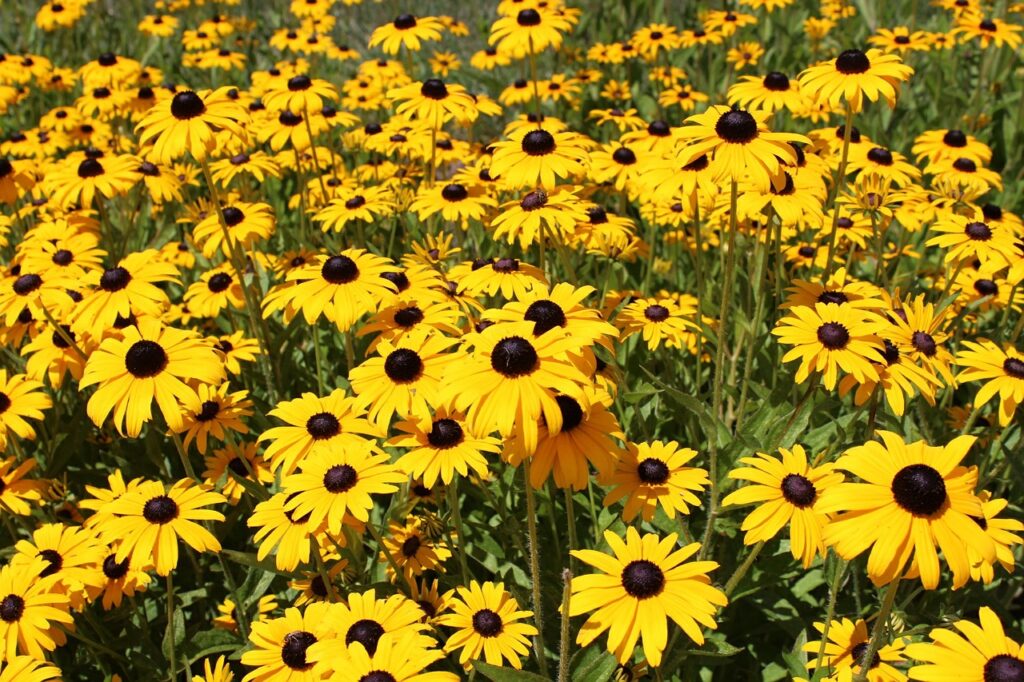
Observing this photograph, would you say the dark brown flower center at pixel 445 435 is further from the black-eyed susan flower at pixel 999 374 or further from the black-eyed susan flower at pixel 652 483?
the black-eyed susan flower at pixel 999 374

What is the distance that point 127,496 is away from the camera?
2.53m

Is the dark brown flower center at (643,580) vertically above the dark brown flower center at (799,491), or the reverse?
the dark brown flower center at (643,580)

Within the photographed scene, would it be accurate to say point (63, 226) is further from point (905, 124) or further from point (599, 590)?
point (905, 124)

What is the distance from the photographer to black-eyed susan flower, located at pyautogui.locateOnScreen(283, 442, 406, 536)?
7.20ft

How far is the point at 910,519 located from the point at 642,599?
1.98 ft

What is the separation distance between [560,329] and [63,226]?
3.43 m

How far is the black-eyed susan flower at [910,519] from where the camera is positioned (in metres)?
1.60

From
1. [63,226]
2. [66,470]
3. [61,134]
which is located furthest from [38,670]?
[61,134]

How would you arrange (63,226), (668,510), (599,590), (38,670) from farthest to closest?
(63,226), (668,510), (38,670), (599,590)

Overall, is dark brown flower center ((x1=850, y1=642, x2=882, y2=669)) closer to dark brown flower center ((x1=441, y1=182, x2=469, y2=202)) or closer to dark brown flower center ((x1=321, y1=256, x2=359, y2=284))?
dark brown flower center ((x1=321, y1=256, x2=359, y2=284))

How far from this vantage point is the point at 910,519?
165 cm

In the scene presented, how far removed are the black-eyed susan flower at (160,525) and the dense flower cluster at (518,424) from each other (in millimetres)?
12

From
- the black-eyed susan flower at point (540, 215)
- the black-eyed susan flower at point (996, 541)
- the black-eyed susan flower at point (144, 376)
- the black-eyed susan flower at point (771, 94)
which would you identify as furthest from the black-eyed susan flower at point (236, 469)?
the black-eyed susan flower at point (771, 94)

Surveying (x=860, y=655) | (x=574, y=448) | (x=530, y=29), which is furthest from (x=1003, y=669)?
(x=530, y=29)
